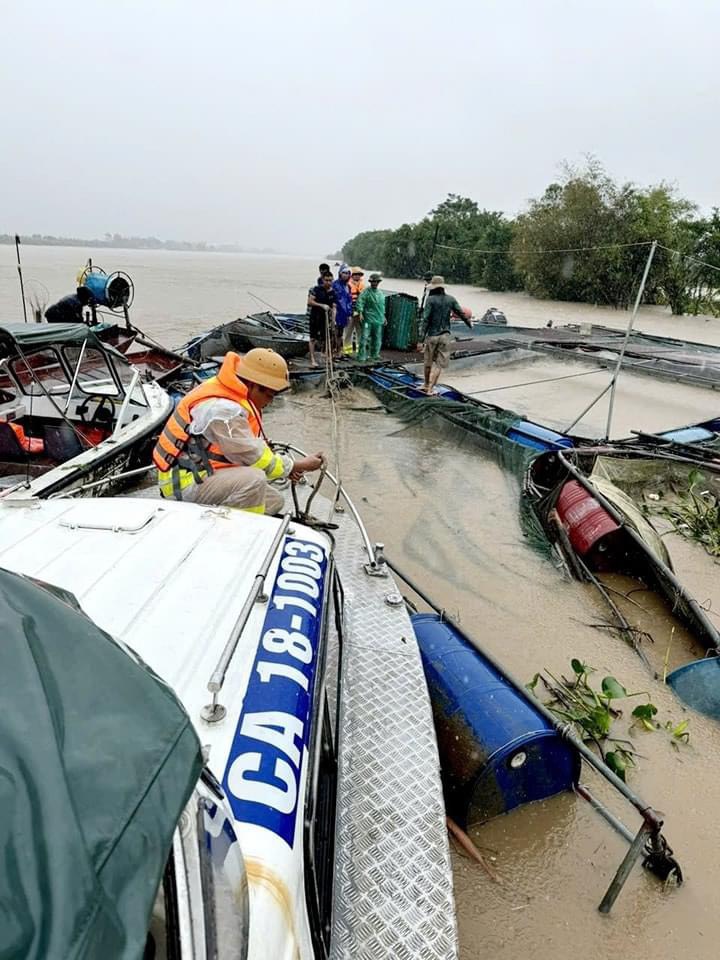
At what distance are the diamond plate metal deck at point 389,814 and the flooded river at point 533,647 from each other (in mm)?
704

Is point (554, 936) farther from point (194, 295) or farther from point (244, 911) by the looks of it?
point (194, 295)

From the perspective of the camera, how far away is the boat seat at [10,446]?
17.6 ft

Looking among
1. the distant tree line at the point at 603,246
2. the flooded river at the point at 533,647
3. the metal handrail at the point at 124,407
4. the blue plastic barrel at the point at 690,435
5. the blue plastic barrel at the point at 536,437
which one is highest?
the distant tree line at the point at 603,246

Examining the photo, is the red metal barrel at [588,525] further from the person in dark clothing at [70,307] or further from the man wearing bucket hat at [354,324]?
the person in dark clothing at [70,307]

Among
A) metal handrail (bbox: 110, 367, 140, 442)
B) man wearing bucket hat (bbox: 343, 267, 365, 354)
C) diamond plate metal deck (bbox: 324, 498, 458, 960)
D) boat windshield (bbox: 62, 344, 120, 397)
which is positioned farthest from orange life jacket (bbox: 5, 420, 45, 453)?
man wearing bucket hat (bbox: 343, 267, 365, 354)

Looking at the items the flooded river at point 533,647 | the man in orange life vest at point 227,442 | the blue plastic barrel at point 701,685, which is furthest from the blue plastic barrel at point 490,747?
the man in orange life vest at point 227,442

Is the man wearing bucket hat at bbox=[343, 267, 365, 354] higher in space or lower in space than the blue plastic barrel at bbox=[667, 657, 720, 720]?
higher

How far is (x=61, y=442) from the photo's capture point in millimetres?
5754

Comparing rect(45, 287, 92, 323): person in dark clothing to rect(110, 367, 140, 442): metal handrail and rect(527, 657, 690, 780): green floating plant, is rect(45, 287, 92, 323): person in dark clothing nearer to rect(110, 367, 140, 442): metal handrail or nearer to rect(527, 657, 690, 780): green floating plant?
rect(110, 367, 140, 442): metal handrail

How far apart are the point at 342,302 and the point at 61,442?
7.42 m

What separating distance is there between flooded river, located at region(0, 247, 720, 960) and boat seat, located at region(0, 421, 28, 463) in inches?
127

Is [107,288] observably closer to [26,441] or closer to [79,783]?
[26,441]

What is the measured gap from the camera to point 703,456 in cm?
698

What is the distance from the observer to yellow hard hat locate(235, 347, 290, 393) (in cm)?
373
